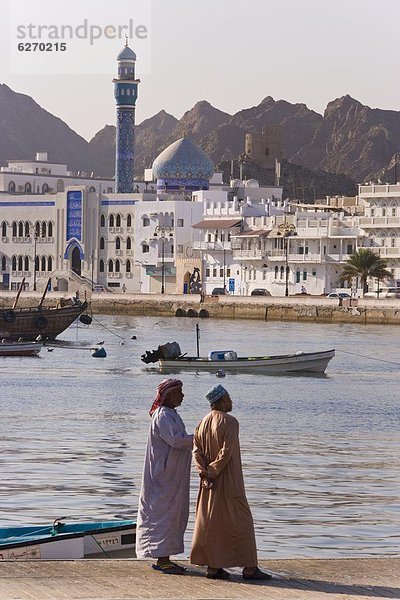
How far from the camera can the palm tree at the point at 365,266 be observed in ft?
299

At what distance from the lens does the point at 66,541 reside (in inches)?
515

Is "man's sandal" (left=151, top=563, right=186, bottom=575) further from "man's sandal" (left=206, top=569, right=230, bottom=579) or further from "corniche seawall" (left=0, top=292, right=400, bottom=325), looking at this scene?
"corniche seawall" (left=0, top=292, right=400, bottom=325)

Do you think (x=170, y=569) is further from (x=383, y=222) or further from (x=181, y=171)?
(x=181, y=171)

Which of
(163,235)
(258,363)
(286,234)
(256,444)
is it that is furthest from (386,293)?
(256,444)

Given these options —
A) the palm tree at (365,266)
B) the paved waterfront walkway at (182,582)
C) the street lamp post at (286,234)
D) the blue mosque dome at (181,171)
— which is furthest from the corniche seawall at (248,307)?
the paved waterfront walkway at (182,582)

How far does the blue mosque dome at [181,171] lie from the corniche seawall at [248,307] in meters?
15.6

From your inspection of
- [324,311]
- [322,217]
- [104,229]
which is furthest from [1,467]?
[104,229]

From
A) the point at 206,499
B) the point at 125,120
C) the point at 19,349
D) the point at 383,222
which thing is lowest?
the point at 206,499

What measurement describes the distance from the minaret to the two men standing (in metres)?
107

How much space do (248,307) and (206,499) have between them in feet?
263

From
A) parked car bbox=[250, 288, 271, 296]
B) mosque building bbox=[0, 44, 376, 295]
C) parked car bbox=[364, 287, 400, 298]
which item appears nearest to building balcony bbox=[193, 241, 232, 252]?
mosque building bbox=[0, 44, 376, 295]

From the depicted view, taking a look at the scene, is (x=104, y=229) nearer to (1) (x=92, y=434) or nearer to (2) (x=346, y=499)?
(1) (x=92, y=434)

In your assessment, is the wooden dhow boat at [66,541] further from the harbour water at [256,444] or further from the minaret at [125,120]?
the minaret at [125,120]

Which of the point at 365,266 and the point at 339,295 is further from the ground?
the point at 365,266
